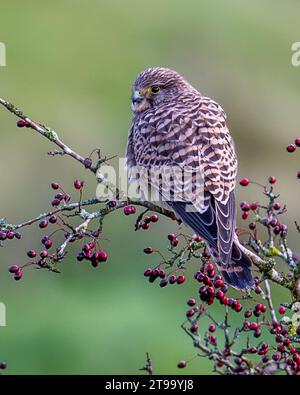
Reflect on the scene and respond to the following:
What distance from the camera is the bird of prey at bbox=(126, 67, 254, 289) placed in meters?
5.14

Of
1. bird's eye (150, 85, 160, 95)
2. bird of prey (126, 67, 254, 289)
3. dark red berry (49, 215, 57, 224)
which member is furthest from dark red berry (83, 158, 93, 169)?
bird's eye (150, 85, 160, 95)

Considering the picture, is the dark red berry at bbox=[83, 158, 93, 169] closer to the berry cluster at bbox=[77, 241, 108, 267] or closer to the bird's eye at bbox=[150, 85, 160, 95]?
the berry cluster at bbox=[77, 241, 108, 267]

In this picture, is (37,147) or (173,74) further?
(37,147)

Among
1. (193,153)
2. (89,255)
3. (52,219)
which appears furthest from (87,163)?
(193,153)

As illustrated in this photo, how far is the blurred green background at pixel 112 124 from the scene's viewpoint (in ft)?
33.9

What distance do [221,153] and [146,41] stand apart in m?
11.0

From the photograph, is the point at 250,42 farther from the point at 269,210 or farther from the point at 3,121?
the point at 269,210

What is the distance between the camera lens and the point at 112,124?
13.6 metres

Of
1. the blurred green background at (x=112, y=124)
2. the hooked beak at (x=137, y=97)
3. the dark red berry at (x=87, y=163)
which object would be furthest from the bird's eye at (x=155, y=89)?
the blurred green background at (x=112, y=124)

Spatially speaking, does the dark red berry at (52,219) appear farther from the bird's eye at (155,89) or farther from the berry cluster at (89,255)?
the bird's eye at (155,89)
